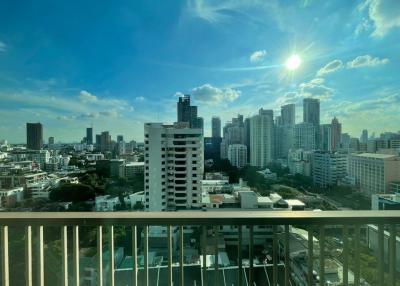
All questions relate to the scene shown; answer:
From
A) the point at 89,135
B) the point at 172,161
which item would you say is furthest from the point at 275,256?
the point at 89,135

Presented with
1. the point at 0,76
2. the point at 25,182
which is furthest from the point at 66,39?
the point at 25,182

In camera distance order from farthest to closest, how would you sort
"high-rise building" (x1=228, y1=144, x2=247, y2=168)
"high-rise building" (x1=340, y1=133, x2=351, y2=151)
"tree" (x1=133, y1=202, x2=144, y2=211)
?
"high-rise building" (x1=228, y1=144, x2=247, y2=168) < "high-rise building" (x1=340, y1=133, x2=351, y2=151) < "tree" (x1=133, y1=202, x2=144, y2=211)

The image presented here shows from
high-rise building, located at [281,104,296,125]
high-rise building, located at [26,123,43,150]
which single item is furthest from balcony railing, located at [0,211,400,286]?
high-rise building, located at [281,104,296,125]

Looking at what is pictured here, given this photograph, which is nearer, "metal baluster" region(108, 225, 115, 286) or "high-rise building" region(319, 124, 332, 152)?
"metal baluster" region(108, 225, 115, 286)

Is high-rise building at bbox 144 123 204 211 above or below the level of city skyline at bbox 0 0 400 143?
below

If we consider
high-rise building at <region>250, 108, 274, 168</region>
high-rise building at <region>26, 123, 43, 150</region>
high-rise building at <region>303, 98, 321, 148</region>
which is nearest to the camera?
high-rise building at <region>26, 123, 43, 150</region>

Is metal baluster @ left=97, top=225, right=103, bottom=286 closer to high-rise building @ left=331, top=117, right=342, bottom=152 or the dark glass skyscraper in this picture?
high-rise building @ left=331, top=117, right=342, bottom=152

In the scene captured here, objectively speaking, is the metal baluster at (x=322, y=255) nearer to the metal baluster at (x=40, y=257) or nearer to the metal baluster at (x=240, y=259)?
the metal baluster at (x=240, y=259)
